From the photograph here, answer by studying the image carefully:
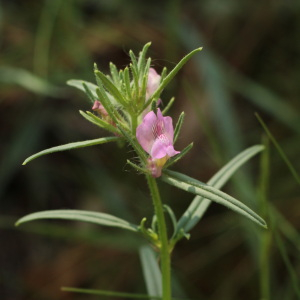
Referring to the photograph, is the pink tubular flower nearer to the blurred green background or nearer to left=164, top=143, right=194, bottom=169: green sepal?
left=164, top=143, right=194, bottom=169: green sepal

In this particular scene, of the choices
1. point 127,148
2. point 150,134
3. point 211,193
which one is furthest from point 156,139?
point 127,148

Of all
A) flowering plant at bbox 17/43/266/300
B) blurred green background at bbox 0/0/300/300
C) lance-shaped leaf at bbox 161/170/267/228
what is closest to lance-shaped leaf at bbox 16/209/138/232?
flowering plant at bbox 17/43/266/300

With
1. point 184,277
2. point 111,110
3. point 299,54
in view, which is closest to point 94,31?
point 299,54

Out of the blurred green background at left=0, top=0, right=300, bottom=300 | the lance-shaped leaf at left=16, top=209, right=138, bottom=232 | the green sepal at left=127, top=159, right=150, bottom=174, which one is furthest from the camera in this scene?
the blurred green background at left=0, top=0, right=300, bottom=300

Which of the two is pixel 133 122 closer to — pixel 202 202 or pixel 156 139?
pixel 156 139

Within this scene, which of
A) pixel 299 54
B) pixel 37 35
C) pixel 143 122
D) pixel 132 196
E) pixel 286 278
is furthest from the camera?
pixel 299 54

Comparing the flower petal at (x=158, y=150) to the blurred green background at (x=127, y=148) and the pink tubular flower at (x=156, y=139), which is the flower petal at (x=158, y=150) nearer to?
the pink tubular flower at (x=156, y=139)

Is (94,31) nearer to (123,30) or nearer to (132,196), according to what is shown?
(123,30)
